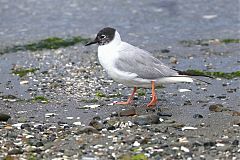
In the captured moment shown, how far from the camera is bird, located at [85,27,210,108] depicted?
9039 millimetres

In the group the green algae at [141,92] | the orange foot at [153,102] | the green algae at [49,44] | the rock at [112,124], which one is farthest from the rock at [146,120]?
the green algae at [49,44]

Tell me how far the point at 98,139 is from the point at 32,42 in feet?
26.7

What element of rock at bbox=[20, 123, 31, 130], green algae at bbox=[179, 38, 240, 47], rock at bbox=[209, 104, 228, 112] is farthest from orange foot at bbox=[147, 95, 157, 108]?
green algae at bbox=[179, 38, 240, 47]

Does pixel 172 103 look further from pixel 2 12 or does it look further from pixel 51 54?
pixel 2 12

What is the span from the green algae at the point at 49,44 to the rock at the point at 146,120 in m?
6.84

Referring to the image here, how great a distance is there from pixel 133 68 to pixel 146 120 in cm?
146

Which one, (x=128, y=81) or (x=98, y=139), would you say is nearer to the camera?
(x=98, y=139)

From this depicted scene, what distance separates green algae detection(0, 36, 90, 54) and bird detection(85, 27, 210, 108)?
5247 millimetres

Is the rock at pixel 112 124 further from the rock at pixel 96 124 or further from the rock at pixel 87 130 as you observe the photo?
the rock at pixel 87 130

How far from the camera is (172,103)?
9.24 meters

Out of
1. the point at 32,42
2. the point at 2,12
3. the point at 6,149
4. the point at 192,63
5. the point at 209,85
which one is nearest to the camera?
the point at 6,149

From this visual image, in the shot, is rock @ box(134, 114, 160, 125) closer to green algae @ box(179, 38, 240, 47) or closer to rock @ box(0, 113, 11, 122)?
rock @ box(0, 113, 11, 122)

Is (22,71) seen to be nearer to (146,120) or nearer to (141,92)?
(141,92)

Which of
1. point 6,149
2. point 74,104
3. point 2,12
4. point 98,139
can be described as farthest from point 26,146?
point 2,12
